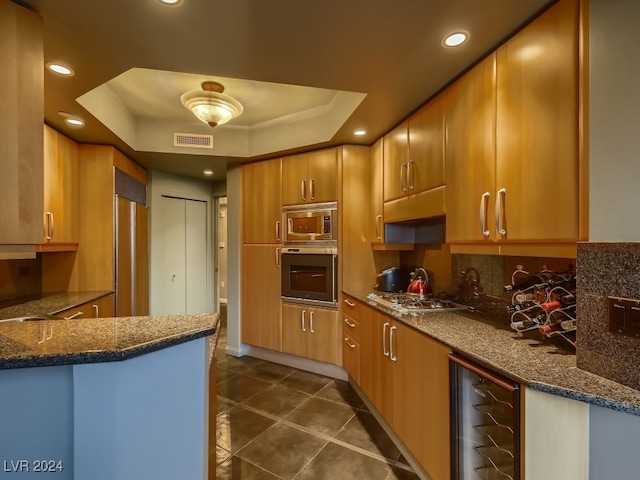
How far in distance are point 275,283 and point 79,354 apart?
261 cm

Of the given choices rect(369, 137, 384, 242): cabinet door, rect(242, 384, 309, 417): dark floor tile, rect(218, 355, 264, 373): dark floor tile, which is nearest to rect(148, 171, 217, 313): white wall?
rect(218, 355, 264, 373): dark floor tile

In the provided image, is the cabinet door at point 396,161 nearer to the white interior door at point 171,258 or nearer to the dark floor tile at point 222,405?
the dark floor tile at point 222,405

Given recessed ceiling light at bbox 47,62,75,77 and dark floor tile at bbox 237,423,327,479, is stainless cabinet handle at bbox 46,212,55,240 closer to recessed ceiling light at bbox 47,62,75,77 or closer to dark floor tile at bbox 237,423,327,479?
recessed ceiling light at bbox 47,62,75,77

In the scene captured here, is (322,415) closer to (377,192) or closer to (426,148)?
(377,192)

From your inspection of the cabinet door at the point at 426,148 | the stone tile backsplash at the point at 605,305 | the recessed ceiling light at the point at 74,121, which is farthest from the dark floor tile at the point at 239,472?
the recessed ceiling light at the point at 74,121

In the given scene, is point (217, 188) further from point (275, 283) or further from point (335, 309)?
point (335, 309)

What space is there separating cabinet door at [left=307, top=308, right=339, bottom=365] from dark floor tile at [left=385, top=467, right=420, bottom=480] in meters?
1.26

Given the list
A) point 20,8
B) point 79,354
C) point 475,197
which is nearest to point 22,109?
point 20,8

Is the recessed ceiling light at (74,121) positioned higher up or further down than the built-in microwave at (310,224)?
higher up

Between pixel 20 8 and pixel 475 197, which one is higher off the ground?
pixel 20 8

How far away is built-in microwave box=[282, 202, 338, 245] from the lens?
311 cm

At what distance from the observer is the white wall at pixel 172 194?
4090 millimetres

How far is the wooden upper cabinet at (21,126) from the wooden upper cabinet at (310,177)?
7.15 ft

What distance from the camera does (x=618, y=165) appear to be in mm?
1053
